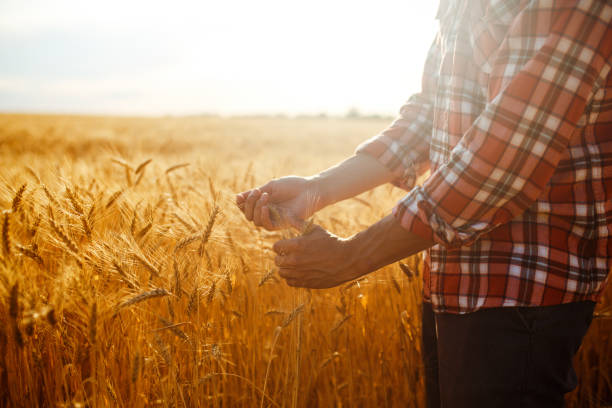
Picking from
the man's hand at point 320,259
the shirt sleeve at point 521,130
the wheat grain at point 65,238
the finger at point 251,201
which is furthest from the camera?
the finger at point 251,201

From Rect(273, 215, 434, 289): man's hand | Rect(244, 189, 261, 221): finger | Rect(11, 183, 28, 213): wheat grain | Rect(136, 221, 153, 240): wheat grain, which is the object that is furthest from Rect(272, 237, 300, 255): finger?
Rect(11, 183, 28, 213): wheat grain

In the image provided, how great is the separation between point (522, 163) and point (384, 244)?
0.93 ft

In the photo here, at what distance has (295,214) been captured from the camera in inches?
41.6

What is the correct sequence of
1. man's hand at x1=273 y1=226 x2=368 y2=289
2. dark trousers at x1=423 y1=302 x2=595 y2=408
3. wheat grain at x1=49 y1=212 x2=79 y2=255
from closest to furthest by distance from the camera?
1. dark trousers at x1=423 y1=302 x2=595 y2=408
2. man's hand at x1=273 y1=226 x2=368 y2=289
3. wheat grain at x1=49 y1=212 x2=79 y2=255

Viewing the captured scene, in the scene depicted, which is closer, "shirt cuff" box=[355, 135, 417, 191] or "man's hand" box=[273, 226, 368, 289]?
"man's hand" box=[273, 226, 368, 289]

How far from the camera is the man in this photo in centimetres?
62

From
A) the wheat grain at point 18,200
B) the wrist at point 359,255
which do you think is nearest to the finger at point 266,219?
the wrist at point 359,255

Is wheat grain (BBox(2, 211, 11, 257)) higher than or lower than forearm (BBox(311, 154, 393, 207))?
lower

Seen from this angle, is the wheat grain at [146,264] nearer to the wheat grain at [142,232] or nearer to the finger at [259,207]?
the wheat grain at [142,232]

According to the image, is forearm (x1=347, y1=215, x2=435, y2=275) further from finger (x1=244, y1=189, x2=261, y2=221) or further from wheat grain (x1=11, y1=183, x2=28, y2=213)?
wheat grain (x1=11, y1=183, x2=28, y2=213)

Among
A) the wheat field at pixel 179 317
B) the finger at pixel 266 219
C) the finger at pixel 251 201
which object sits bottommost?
the wheat field at pixel 179 317

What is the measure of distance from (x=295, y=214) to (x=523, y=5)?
0.68m

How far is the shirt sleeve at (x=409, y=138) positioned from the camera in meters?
1.06

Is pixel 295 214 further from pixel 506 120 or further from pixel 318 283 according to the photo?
pixel 506 120
